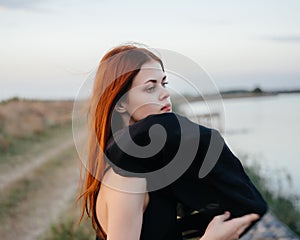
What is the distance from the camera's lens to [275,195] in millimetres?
5145

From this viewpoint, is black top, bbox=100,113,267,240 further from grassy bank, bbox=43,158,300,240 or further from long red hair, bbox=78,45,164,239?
grassy bank, bbox=43,158,300,240

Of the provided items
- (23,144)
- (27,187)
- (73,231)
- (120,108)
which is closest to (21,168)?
(27,187)

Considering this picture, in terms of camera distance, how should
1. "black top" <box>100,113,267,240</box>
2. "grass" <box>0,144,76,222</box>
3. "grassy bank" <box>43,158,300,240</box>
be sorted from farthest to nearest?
"grass" <box>0,144,76,222</box>
"grassy bank" <box>43,158,300,240</box>
"black top" <box>100,113,267,240</box>

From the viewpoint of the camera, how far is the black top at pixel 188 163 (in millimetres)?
1452

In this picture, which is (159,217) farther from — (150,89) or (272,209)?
(272,209)

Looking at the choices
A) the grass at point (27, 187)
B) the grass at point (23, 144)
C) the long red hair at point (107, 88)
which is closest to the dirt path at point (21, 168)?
the grass at point (27, 187)

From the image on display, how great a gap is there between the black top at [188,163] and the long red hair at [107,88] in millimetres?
55

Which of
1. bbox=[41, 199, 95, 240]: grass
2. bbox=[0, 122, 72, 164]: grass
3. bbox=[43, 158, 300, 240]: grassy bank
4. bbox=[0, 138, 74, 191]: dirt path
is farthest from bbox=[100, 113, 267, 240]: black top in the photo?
bbox=[0, 122, 72, 164]: grass

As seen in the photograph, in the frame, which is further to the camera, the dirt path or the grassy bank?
the dirt path

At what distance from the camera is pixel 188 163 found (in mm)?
1469

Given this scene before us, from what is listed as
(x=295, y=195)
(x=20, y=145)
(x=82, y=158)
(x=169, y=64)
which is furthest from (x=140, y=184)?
(x=20, y=145)

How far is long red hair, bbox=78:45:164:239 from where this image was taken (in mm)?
1535

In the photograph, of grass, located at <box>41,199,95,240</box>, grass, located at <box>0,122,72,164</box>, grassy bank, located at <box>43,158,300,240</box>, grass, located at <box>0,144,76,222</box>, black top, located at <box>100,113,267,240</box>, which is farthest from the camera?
grass, located at <box>0,122,72,164</box>

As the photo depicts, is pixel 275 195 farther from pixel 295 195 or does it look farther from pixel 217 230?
pixel 217 230
